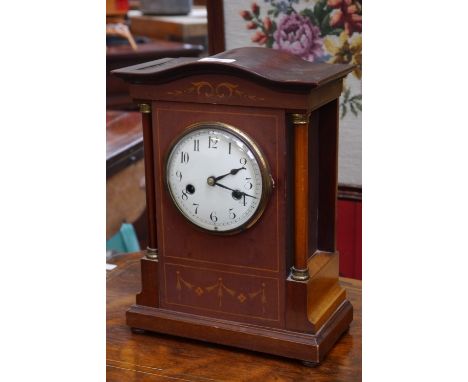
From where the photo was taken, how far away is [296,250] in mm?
1152

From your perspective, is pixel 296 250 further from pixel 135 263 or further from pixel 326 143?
pixel 135 263

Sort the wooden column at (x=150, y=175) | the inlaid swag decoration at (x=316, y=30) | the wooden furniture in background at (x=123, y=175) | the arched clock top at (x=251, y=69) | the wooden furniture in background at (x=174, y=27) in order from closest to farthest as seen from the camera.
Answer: the arched clock top at (x=251, y=69) < the wooden column at (x=150, y=175) < the inlaid swag decoration at (x=316, y=30) < the wooden furniture in background at (x=123, y=175) < the wooden furniture in background at (x=174, y=27)

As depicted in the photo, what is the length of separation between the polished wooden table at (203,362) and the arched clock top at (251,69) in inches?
15.3

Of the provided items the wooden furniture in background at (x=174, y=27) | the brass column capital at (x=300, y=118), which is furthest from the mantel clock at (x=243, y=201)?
the wooden furniture in background at (x=174, y=27)

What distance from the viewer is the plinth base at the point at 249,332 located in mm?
1156

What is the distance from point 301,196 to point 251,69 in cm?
18

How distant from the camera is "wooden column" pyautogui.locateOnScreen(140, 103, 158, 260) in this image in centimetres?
121

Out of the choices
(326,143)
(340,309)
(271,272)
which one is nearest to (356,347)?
(340,309)

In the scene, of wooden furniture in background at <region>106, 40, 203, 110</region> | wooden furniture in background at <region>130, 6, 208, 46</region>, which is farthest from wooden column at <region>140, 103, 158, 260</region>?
wooden furniture in background at <region>130, 6, 208, 46</region>

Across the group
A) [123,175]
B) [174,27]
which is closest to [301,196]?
[123,175]

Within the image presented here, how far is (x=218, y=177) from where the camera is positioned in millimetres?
1143

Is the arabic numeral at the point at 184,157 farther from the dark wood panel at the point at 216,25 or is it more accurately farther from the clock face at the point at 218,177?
the dark wood panel at the point at 216,25

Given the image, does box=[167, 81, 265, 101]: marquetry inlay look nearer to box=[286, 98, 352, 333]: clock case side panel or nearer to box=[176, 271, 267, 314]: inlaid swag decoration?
box=[286, 98, 352, 333]: clock case side panel

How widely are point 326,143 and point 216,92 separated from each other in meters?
0.19
